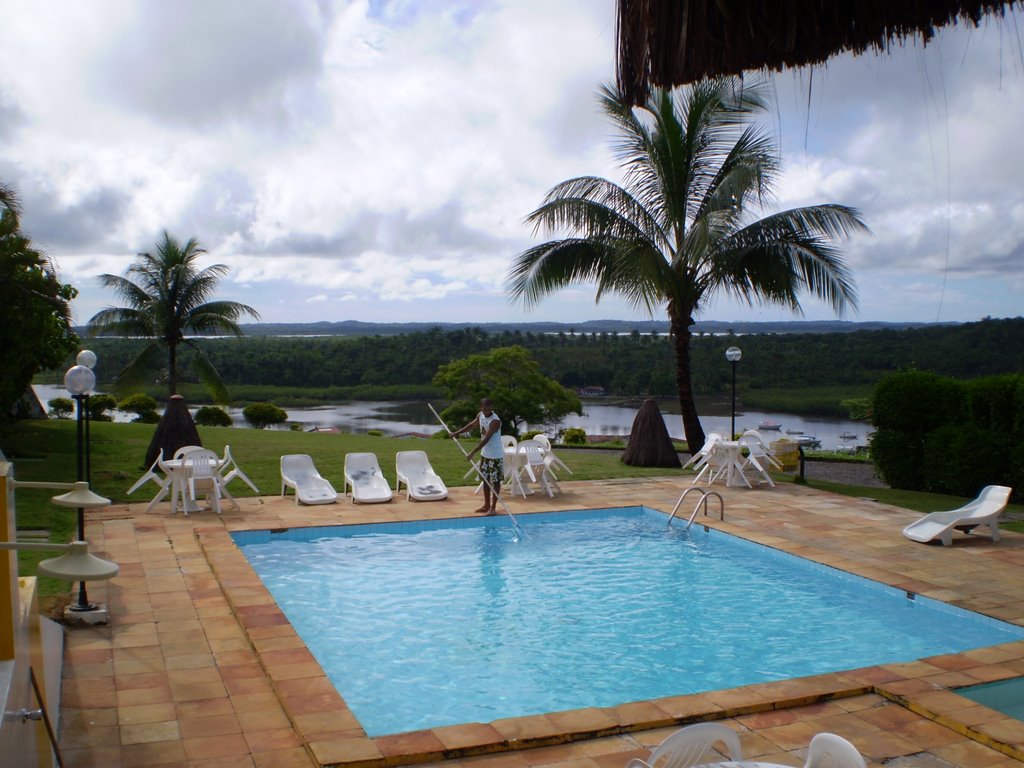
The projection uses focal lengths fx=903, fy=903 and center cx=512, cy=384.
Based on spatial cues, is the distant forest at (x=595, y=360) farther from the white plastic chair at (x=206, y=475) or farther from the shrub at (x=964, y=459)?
the white plastic chair at (x=206, y=475)

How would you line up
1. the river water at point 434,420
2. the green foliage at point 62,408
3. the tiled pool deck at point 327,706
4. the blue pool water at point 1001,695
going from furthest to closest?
the river water at point 434,420
the green foliage at point 62,408
the blue pool water at point 1001,695
the tiled pool deck at point 327,706

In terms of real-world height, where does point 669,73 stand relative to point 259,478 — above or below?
above

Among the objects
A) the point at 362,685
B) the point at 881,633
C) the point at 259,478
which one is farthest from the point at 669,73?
the point at 259,478

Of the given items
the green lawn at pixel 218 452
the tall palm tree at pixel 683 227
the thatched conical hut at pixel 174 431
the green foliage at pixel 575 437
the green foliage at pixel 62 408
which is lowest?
the green foliage at pixel 575 437

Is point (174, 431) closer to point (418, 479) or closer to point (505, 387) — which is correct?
point (418, 479)

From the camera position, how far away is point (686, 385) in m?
17.4

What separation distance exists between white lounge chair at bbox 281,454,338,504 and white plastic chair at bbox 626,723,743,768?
8860mm

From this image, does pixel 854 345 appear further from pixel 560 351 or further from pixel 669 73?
pixel 669 73

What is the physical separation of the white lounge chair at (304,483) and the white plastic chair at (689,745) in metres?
8.86

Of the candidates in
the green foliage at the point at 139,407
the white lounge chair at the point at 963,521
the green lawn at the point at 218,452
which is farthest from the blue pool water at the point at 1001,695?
the green foliage at the point at 139,407

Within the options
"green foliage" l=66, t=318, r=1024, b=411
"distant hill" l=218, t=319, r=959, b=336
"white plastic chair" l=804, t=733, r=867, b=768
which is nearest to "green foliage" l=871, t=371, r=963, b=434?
"distant hill" l=218, t=319, r=959, b=336

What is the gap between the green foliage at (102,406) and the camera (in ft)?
90.0

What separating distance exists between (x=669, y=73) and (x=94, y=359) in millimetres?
6151

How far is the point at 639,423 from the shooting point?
16.3 meters
